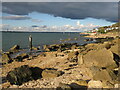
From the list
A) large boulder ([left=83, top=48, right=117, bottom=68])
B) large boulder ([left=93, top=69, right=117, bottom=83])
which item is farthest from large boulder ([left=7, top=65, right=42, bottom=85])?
large boulder ([left=83, top=48, right=117, bottom=68])

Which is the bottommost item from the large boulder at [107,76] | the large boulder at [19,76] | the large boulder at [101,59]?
the large boulder at [19,76]

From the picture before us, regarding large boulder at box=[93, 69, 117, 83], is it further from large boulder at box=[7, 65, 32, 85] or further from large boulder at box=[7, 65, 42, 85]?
large boulder at box=[7, 65, 32, 85]

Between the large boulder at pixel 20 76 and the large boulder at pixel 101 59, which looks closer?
the large boulder at pixel 20 76

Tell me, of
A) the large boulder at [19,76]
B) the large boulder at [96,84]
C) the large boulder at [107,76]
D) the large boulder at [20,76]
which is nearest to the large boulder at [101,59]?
the large boulder at [107,76]

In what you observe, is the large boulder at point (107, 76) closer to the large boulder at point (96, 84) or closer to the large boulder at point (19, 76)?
the large boulder at point (96, 84)

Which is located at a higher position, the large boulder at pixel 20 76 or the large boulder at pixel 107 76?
the large boulder at pixel 107 76

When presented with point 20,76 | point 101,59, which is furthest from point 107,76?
point 20,76

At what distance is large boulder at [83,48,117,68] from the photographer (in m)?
12.5

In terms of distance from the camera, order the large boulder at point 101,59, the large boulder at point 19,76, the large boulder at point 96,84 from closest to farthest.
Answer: the large boulder at point 96,84 → the large boulder at point 19,76 → the large boulder at point 101,59

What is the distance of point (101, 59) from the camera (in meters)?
13.1

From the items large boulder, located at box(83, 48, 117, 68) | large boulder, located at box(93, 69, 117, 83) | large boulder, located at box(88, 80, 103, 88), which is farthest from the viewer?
large boulder, located at box(83, 48, 117, 68)

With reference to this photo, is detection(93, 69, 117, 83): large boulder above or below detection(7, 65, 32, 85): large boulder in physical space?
above

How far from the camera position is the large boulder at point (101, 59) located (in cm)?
1249

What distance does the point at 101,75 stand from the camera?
9.46 meters
